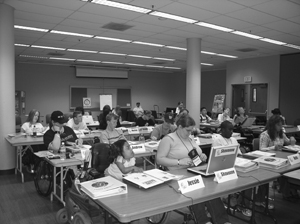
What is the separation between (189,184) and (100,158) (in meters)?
1.18

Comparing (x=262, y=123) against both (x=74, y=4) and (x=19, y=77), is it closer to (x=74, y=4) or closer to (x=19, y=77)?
(x=74, y=4)

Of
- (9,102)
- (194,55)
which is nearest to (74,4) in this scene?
(9,102)

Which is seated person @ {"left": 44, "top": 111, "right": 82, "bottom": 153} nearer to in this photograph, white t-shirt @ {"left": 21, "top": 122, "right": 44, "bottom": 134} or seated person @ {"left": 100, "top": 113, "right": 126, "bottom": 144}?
seated person @ {"left": 100, "top": 113, "right": 126, "bottom": 144}

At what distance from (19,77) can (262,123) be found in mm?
10731

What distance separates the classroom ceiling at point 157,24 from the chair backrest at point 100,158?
114 inches

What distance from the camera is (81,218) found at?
89.7 inches

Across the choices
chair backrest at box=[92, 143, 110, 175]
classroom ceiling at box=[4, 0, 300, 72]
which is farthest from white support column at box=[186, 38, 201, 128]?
chair backrest at box=[92, 143, 110, 175]

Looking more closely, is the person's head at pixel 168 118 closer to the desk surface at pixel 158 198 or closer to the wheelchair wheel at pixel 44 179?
the wheelchair wheel at pixel 44 179

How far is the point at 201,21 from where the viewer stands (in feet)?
19.6

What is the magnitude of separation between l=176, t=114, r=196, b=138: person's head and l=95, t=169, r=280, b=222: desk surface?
0.74m

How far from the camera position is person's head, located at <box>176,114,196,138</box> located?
3.13 metres

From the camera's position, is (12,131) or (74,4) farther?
(12,131)

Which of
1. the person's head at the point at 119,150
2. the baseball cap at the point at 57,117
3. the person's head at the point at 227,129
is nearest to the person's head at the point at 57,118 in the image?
the baseball cap at the point at 57,117

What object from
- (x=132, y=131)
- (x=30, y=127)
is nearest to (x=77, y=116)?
(x=30, y=127)
